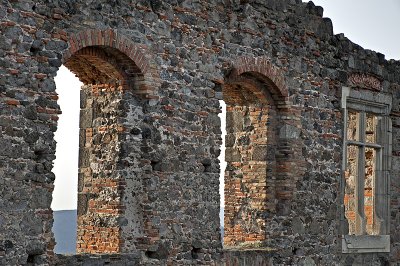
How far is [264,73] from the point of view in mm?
13914

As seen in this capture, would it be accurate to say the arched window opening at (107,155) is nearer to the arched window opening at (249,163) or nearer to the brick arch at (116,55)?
the brick arch at (116,55)

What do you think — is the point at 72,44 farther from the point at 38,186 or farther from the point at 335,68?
the point at 335,68

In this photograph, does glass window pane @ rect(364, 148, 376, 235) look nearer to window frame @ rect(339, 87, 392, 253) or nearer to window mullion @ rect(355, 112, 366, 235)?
window frame @ rect(339, 87, 392, 253)

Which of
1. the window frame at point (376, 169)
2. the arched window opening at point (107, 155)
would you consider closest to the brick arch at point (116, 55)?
the arched window opening at point (107, 155)

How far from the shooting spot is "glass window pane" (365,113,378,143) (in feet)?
53.8

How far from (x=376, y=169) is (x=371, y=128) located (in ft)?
2.31

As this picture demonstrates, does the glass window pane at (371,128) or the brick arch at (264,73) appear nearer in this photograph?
the brick arch at (264,73)

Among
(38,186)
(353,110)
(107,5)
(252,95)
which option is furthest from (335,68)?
(38,186)

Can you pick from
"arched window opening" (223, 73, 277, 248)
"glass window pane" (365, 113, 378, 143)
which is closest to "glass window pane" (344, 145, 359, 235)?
"glass window pane" (365, 113, 378, 143)

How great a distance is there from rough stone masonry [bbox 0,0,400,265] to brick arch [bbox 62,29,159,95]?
0.02 metres

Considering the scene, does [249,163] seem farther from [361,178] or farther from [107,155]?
[107,155]

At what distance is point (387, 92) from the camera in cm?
1655

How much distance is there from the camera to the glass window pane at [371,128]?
16.4m

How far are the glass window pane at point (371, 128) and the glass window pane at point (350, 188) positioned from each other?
13.9 inches
